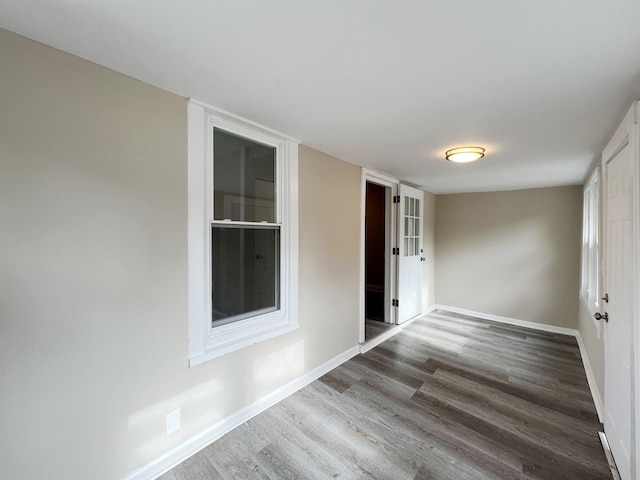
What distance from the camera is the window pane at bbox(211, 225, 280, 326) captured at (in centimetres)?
195

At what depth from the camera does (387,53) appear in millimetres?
1195

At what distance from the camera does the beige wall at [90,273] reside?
115cm

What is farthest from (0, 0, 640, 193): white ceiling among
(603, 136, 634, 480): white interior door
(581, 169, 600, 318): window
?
(581, 169, 600, 318): window

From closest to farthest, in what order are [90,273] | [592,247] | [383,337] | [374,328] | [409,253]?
[90,273] < [592,247] < [383,337] < [374,328] < [409,253]

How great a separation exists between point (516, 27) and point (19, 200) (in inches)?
86.3

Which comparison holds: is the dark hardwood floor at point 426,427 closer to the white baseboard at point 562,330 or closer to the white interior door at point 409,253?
the white baseboard at point 562,330

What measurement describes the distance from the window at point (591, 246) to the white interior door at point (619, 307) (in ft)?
2.68

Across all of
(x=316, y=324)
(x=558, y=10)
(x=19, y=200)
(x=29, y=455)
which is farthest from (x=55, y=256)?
(x=558, y=10)

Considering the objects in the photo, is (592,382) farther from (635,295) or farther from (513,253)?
(513,253)

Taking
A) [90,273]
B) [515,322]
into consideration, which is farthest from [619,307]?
[515,322]

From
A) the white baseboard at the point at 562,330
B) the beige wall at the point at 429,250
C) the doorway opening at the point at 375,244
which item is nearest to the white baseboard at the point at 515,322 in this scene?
the white baseboard at the point at 562,330

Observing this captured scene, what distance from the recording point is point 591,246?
3008 millimetres

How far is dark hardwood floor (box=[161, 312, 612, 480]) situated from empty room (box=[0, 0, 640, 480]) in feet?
0.07

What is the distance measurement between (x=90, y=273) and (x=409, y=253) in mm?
3903
